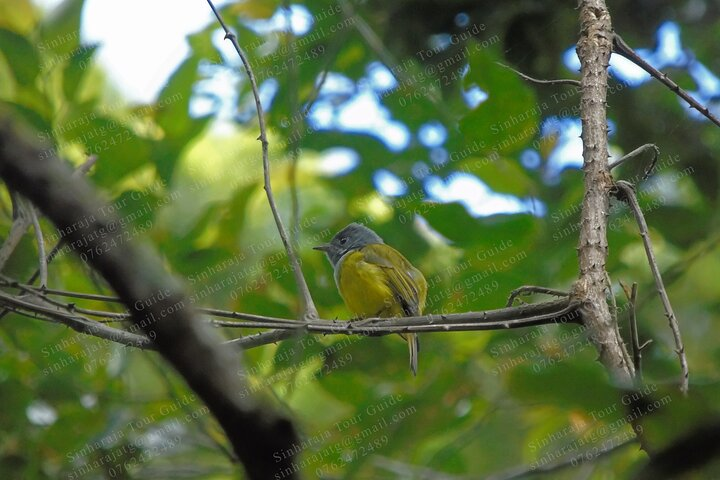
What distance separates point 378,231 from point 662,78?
210cm

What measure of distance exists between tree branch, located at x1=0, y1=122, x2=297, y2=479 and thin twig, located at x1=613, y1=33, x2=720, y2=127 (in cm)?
209

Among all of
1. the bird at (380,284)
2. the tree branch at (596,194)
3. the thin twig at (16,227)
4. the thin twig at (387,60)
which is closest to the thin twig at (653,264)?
the tree branch at (596,194)

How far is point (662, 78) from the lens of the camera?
8.22 ft

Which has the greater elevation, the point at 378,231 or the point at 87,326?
the point at 87,326

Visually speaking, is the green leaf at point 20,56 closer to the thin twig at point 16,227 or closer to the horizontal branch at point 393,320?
the thin twig at point 16,227

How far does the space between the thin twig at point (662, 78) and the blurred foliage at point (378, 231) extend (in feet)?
2.66

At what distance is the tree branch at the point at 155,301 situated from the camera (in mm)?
761

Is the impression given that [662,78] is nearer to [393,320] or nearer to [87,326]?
[393,320]

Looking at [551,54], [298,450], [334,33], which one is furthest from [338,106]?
[298,450]

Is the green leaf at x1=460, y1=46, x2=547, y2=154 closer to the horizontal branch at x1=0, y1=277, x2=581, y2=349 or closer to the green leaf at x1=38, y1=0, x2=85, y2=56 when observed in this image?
the horizontal branch at x1=0, y1=277, x2=581, y2=349

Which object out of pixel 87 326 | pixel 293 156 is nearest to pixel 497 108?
pixel 293 156

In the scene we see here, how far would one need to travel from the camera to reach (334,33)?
4.78m

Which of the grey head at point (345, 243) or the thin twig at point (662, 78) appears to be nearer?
the thin twig at point (662, 78)

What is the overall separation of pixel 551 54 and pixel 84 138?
2944 millimetres
